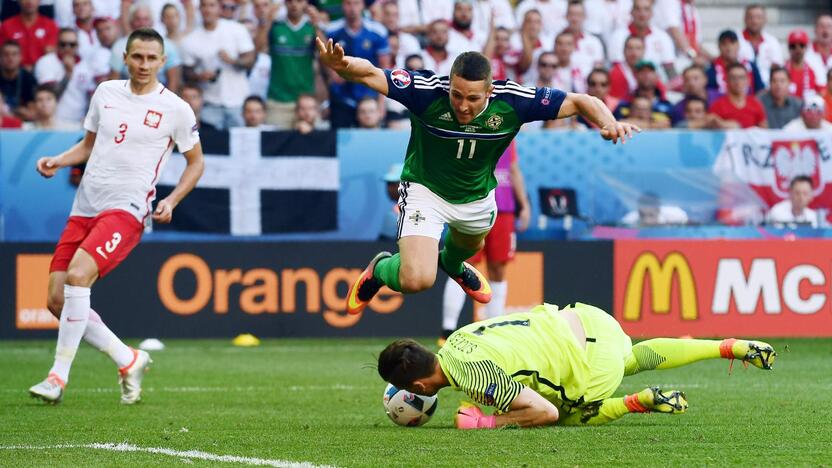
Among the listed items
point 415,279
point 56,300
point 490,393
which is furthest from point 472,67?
point 56,300

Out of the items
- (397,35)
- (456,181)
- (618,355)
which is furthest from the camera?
(397,35)

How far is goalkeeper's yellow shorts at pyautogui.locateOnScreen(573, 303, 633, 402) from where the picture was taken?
7812mm

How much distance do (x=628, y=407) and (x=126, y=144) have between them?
12.6 ft

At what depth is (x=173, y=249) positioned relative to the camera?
50.8 feet

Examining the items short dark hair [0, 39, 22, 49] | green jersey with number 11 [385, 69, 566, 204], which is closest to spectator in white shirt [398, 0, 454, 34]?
short dark hair [0, 39, 22, 49]

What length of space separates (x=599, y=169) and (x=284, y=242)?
3.47 meters

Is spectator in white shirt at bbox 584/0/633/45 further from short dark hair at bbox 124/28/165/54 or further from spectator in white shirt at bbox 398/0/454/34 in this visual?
short dark hair at bbox 124/28/165/54

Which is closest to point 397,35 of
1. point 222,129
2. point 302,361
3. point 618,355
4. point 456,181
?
point 222,129

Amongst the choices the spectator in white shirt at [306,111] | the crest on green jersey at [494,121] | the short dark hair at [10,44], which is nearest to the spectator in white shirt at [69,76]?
the short dark hair at [10,44]

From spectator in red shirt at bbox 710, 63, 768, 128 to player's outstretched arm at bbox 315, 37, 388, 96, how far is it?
30.2ft

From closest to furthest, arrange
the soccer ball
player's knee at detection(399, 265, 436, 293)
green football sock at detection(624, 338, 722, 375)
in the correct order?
the soccer ball < green football sock at detection(624, 338, 722, 375) < player's knee at detection(399, 265, 436, 293)

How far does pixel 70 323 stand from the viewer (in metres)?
9.52

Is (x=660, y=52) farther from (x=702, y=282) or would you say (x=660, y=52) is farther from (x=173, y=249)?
(x=173, y=249)

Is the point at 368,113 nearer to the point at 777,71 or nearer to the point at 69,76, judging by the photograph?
the point at 69,76
